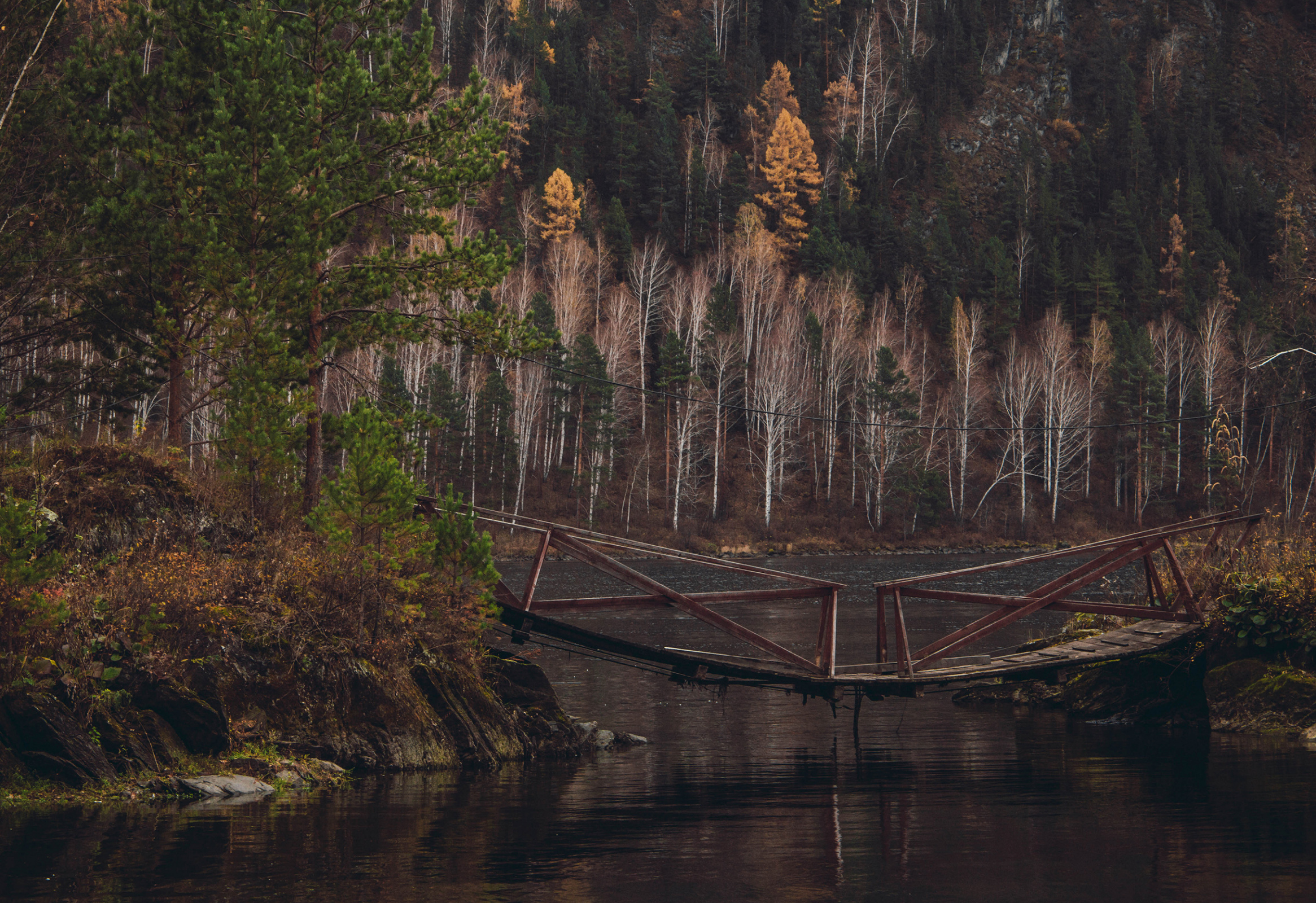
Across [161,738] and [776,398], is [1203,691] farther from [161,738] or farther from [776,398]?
[776,398]

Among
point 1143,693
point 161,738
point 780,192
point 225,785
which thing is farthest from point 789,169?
point 225,785

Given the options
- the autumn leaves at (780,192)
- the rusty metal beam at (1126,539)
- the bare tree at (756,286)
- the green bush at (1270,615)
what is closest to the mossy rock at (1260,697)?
the green bush at (1270,615)

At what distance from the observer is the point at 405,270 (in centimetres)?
1858

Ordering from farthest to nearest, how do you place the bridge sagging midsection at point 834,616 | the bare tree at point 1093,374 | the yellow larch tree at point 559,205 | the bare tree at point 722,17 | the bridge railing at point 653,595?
1. the bare tree at point 722,17
2. the yellow larch tree at point 559,205
3. the bare tree at point 1093,374
4. the bridge sagging midsection at point 834,616
5. the bridge railing at point 653,595

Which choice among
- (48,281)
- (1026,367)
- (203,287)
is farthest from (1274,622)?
(1026,367)

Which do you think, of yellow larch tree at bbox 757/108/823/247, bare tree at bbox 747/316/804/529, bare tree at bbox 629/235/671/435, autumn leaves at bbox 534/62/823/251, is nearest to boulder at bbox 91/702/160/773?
bare tree at bbox 747/316/804/529

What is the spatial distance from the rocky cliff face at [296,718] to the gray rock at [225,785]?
31cm

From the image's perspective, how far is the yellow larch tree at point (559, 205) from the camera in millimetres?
84375

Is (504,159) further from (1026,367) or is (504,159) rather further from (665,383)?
(1026,367)

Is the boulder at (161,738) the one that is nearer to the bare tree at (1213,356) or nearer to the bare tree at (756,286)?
the bare tree at (756,286)

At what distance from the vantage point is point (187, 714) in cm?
1337

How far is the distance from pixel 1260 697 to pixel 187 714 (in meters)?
14.8

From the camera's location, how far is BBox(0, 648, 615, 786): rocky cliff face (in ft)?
41.3

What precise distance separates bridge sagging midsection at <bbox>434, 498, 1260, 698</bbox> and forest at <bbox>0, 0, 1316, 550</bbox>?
7.97 feet
